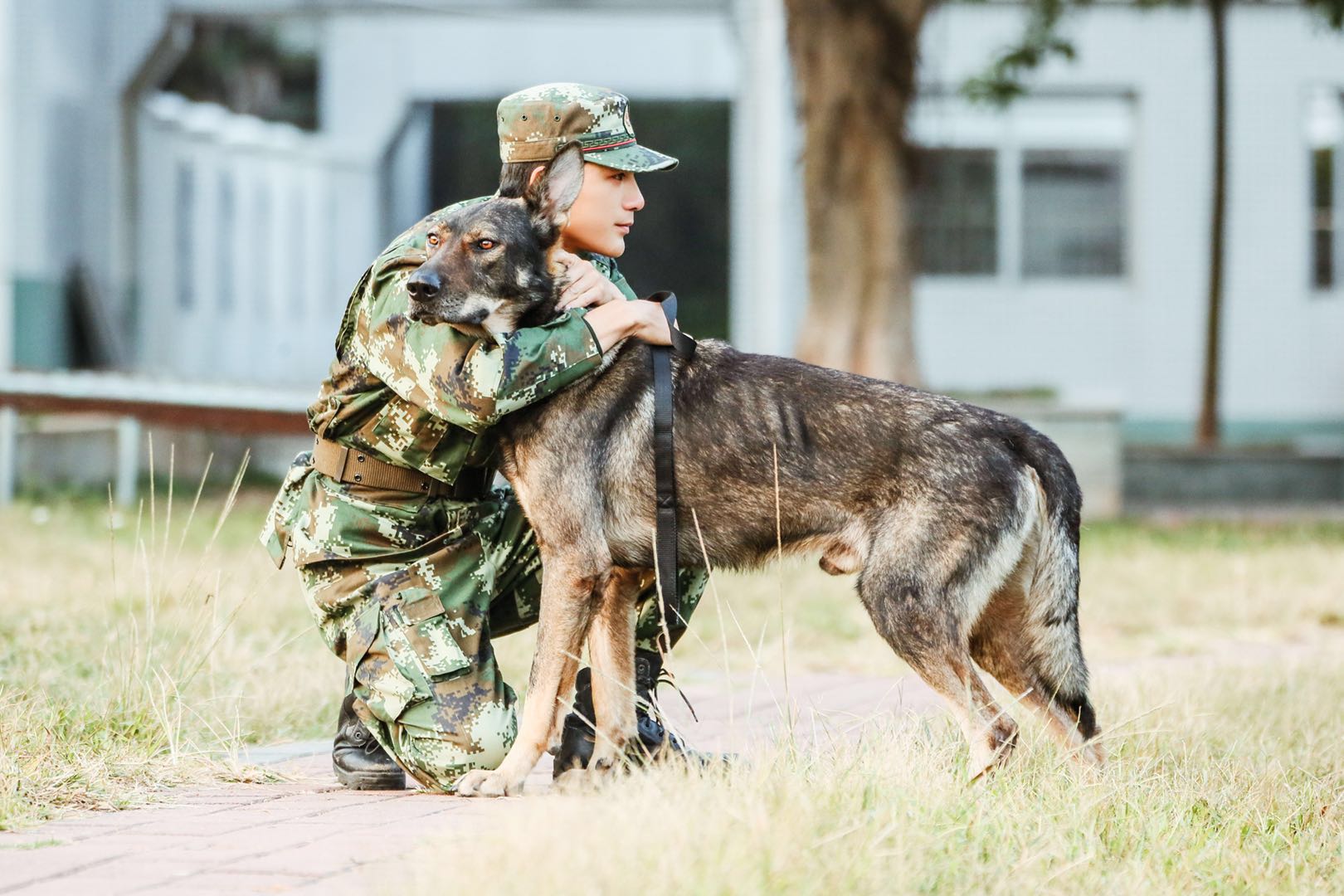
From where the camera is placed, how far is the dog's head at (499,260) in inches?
148

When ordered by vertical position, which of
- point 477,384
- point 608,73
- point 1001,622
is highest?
point 608,73

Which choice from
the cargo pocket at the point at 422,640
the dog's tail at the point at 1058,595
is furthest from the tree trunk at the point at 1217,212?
the cargo pocket at the point at 422,640

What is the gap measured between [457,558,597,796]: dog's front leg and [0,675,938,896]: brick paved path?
0.06m

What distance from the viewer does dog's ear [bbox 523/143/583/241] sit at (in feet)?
12.8

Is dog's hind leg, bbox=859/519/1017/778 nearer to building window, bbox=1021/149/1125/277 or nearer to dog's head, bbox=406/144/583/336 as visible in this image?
dog's head, bbox=406/144/583/336

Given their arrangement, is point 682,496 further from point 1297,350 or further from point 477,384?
point 1297,350

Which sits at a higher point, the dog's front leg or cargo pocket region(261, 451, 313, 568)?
cargo pocket region(261, 451, 313, 568)

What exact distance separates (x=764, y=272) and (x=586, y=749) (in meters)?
9.88

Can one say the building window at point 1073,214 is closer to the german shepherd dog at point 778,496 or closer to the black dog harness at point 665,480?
the german shepherd dog at point 778,496

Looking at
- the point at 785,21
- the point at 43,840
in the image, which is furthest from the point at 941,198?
the point at 43,840

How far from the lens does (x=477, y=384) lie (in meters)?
3.75

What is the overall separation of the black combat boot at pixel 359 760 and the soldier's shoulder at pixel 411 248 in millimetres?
1157

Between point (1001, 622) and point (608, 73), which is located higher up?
point (608, 73)

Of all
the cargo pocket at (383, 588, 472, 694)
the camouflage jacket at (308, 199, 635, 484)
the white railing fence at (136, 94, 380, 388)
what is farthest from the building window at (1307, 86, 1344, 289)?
the cargo pocket at (383, 588, 472, 694)
